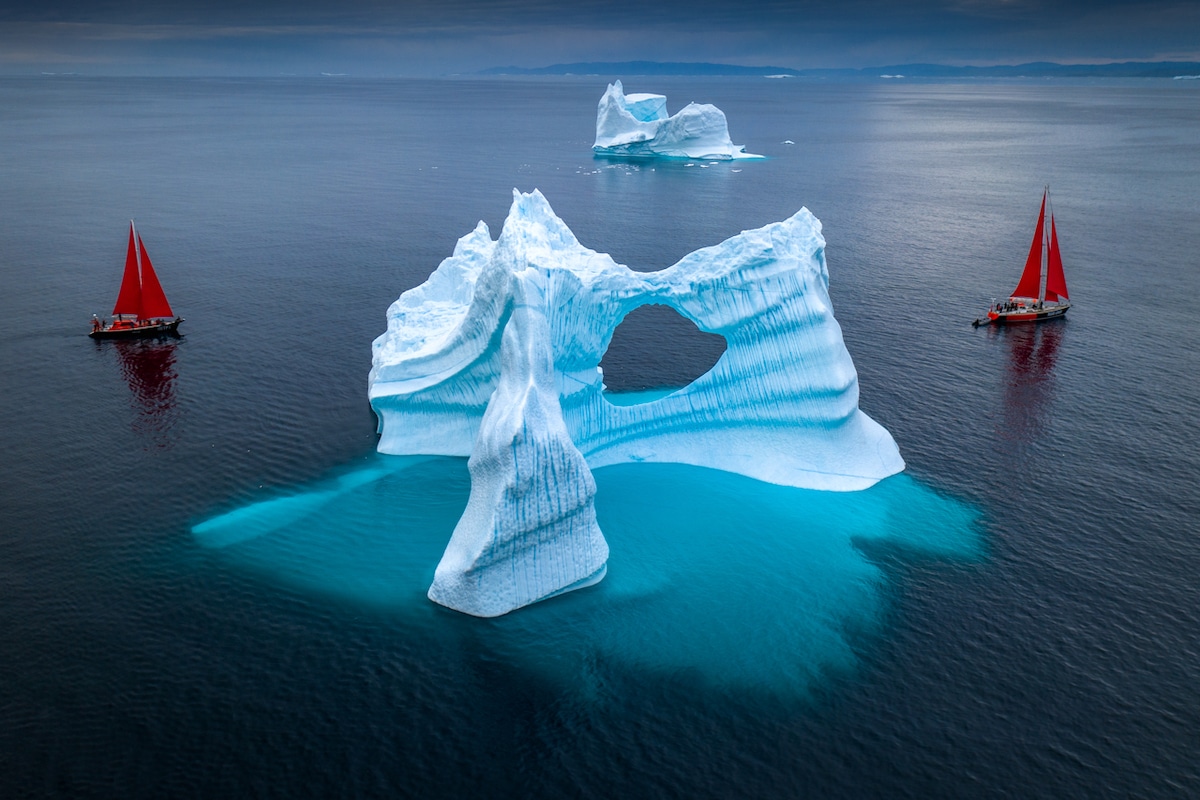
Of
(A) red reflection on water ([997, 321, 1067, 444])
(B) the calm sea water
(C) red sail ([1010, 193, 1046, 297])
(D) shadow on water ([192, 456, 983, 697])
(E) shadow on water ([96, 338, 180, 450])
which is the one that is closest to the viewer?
(B) the calm sea water

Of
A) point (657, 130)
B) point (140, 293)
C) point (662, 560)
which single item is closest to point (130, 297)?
point (140, 293)

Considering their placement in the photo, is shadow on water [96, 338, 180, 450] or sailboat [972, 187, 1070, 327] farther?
sailboat [972, 187, 1070, 327]

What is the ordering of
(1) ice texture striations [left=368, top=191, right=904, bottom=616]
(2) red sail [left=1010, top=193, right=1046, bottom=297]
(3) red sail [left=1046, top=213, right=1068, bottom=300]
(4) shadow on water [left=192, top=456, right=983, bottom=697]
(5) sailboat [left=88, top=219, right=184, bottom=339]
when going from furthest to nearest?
(3) red sail [left=1046, top=213, right=1068, bottom=300] → (2) red sail [left=1010, top=193, right=1046, bottom=297] → (5) sailboat [left=88, top=219, right=184, bottom=339] → (1) ice texture striations [left=368, top=191, right=904, bottom=616] → (4) shadow on water [left=192, top=456, right=983, bottom=697]

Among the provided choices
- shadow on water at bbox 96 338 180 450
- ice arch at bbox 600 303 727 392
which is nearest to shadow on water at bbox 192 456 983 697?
shadow on water at bbox 96 338 180 450

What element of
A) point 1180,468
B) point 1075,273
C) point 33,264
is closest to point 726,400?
point 1180,468

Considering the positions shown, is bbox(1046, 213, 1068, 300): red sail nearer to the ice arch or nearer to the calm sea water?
the calm sea water

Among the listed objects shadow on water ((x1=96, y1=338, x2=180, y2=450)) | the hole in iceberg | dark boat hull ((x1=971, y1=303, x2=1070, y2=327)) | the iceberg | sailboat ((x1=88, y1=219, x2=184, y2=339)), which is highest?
the iceberg

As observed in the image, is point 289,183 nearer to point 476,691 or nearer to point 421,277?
point 421,277

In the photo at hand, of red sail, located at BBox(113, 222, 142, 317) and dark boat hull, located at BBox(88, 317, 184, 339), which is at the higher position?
red sail, located at BBox(113, 222, 142, 317)
